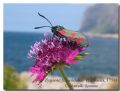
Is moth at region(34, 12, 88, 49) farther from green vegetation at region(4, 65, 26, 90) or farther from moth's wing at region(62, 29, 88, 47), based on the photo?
green vegetation at region(4, 65, 26, 90)

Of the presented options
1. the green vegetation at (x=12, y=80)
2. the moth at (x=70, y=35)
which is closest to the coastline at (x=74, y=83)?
the green vegetation at (x=12, y=80)

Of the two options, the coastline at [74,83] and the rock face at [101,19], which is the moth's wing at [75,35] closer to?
the rock face at [101,19]

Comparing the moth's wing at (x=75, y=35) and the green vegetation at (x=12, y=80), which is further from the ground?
the moth's wing at (x=75, y=35)

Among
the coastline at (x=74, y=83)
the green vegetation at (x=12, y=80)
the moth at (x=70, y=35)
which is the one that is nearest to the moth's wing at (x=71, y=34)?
the moth at (x=70, y=35)

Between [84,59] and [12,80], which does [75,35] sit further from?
[12,80]

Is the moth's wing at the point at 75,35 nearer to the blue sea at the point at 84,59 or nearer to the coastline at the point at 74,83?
the blue sea at the point at 84,59

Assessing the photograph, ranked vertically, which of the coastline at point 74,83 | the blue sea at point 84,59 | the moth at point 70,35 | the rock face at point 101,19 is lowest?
the coastline at point 74,83

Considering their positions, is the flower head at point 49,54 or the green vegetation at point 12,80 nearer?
the flower head at point 49,54

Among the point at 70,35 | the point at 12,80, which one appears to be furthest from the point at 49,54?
the point at 12,80
